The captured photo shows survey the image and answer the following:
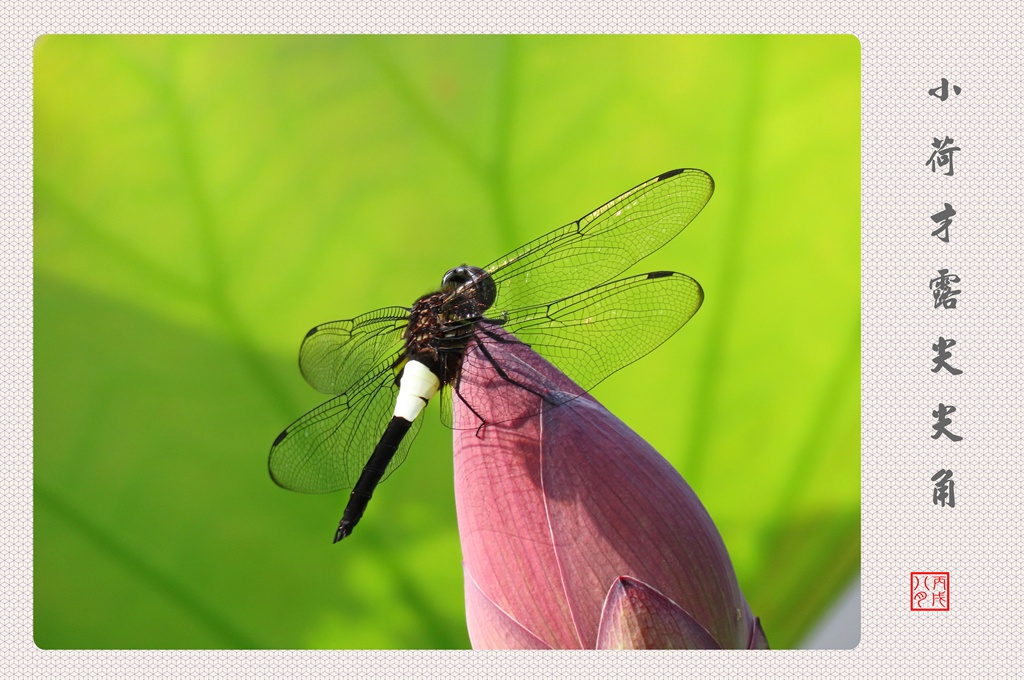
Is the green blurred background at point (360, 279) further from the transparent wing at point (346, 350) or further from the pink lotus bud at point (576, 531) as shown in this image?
the pink lotus bud at point (576, 531)

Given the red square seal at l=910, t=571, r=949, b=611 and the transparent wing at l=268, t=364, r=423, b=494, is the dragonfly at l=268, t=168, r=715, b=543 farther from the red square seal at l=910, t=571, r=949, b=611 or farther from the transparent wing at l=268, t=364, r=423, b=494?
the red square seal at l=910, t=571, r=949, b=611

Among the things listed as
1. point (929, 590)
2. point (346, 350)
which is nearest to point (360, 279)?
point (346, 350)

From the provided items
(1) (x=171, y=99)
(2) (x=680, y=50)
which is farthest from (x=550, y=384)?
(1) (x=171, y=99)

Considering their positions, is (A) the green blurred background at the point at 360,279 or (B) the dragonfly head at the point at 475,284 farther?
(A) the green blurred background at the point at 360,279

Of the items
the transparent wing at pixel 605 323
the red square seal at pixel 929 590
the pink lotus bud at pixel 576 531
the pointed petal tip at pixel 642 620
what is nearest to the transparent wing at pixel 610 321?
the transparent wing at pixel 605 323

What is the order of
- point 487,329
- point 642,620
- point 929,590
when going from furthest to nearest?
→ point 929,590 → point 487,329 → point 642,620

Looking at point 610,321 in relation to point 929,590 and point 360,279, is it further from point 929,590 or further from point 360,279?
point 929,590
